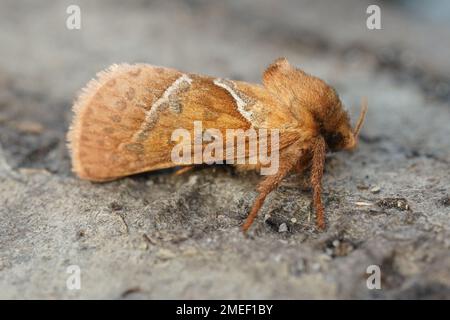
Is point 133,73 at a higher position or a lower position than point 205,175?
higher

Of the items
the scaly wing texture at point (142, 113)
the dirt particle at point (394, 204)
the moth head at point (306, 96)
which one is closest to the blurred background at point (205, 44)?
the scaly wing texture at point (142, 113)

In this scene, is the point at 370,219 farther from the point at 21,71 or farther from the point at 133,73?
the point at 21,71

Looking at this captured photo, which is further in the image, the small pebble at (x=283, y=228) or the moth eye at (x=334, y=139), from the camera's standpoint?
the moth eye at (x=334, y=139)

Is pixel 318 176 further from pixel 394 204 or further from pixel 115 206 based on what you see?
pixel 115 206

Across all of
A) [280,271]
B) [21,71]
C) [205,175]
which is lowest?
[280,271]

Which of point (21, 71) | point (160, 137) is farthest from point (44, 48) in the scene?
point (160, 137)

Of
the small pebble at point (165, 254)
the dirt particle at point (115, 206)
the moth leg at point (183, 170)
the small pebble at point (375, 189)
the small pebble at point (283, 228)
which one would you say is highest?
the moth leg at point (183, 170)

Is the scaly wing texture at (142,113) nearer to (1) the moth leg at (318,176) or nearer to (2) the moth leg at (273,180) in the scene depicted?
(2) the moth leg at (273,180)
